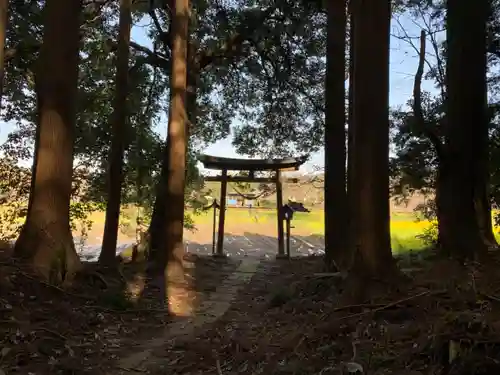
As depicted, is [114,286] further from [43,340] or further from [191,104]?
[191,104]

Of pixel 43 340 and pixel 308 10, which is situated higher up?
pixel 308 10

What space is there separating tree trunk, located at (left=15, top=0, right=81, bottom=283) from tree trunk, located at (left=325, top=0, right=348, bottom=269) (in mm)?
4848

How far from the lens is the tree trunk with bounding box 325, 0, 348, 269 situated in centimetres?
1009

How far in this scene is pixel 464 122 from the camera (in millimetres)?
8164

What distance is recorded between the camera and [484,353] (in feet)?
9.82

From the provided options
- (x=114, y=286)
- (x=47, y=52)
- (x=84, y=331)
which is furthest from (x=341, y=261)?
(x=47, y=52)

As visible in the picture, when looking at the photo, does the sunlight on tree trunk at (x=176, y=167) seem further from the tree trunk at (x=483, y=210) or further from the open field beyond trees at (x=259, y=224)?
the open field beyond trees at (x=259, y=224)

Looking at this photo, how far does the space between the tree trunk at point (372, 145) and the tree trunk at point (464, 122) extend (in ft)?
8.38

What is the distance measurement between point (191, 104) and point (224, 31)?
6.93ft

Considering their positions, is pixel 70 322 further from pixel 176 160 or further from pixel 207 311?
pixel 176 160

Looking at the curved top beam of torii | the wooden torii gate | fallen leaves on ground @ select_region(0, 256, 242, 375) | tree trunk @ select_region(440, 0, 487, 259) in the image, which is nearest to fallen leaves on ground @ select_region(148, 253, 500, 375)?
fallen leaves on ground @ select_region(0, 256, 242, 375)

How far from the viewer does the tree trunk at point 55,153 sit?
22.2ft

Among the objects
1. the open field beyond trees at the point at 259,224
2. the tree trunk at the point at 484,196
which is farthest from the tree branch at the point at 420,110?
the open field beyond trees at the point at 259,224

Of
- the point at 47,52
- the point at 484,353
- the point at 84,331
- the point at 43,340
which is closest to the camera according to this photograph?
the point at 484,353
